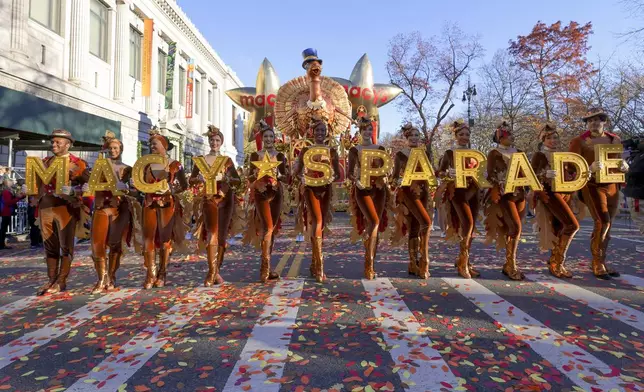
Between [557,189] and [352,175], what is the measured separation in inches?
127

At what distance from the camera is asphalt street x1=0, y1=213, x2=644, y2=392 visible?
2.86 metres

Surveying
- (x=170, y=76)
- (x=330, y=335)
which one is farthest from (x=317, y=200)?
(x=170, y=76)

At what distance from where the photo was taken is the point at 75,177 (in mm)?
5809

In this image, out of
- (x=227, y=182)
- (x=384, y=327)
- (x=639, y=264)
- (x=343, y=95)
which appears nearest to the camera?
(x=384, y=327)

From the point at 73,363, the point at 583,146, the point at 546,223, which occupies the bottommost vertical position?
the point at 73,363

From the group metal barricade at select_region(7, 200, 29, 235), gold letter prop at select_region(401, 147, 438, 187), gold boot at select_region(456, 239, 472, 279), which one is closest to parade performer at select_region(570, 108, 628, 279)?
gold boot at select_region(456, 239, 472, 279)

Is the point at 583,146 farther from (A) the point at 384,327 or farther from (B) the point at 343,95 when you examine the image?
(B) the point at 343,95

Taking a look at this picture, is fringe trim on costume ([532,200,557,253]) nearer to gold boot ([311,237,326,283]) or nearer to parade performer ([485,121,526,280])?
parade performer ([485,121,526,280])

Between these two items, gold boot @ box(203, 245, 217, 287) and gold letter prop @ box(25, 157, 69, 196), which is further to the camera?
gold boot @ box(203, 245, 217, 287)

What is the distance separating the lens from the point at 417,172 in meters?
6.39

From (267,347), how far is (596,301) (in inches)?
161

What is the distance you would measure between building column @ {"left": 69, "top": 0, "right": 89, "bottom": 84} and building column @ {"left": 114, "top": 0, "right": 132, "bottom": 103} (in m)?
3.62

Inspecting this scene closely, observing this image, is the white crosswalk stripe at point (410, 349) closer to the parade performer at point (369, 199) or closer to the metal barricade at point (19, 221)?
the parade performer at point (369, 199)

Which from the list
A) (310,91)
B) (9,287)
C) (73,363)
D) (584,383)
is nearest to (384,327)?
(584,383)
